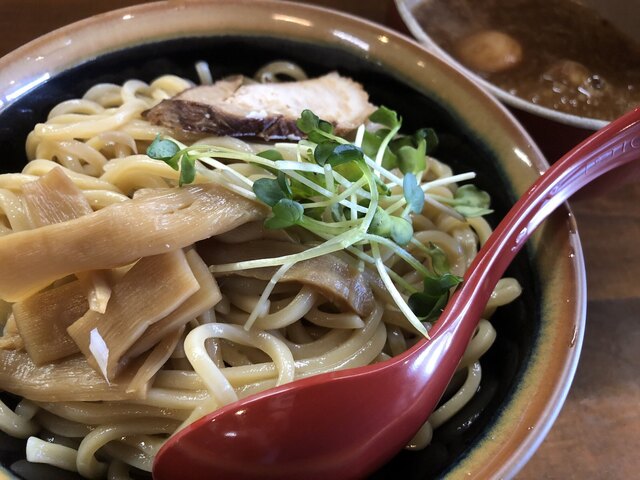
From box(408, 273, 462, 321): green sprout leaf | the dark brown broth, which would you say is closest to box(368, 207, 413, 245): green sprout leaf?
box(408, 273, 462, 321): green sprout leaf

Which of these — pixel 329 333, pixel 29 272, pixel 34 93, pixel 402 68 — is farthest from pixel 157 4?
pixel 329 333

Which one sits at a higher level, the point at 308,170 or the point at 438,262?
the point at 308,170

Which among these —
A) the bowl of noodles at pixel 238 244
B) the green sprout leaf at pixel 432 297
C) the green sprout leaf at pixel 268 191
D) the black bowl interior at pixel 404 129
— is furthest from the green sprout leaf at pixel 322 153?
the black bowl interior at pixel 404 129

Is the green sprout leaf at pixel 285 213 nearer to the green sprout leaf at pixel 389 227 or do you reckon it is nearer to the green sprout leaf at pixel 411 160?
Answer: the green sprout leaf at pixel 389 227

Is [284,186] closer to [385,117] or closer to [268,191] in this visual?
[268,191]

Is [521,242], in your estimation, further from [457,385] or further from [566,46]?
[566,46]

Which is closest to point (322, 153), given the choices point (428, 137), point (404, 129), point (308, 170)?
point (308, 170)
